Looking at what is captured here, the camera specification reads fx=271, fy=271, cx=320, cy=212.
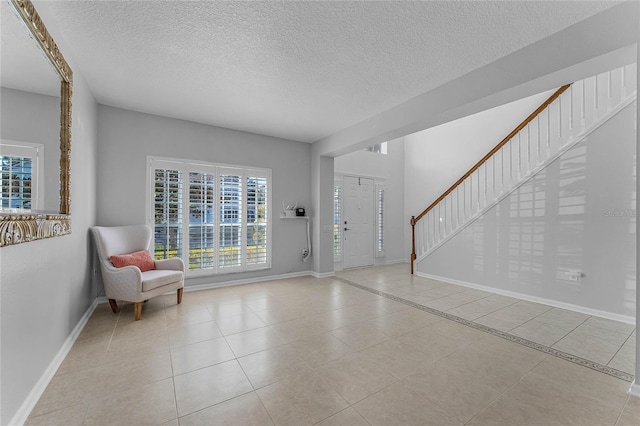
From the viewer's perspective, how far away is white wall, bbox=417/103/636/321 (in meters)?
3.12

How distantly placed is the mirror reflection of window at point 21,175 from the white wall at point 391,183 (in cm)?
534

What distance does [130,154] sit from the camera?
12.7 feet

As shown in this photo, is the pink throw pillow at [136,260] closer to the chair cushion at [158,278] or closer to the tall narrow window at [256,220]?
the chair cushion at [158,278]

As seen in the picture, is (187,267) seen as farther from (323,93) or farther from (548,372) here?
(548,372)

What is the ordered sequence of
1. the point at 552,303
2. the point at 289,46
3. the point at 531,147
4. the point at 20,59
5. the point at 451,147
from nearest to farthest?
1. the point at 20,59
2. the point at 289,46
3. the point at 552,303
4. the point at 531,147
5. the point at 451,147

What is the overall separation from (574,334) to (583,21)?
→ 2858 millimetres

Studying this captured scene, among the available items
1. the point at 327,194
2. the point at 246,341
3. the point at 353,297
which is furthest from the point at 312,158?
the point at 246,341

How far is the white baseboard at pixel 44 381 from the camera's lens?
1556 mm

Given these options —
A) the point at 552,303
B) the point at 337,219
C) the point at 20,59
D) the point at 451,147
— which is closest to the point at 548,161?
the point at 552,303

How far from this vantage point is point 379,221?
6.73 metres

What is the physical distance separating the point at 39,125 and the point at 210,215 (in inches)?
107

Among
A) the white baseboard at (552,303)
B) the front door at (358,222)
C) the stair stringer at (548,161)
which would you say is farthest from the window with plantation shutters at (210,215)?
the white baseboard at (552,303)

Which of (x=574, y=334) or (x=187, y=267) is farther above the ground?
(x=187, y=267)

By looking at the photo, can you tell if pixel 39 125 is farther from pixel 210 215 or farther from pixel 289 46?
pixel 210 215
